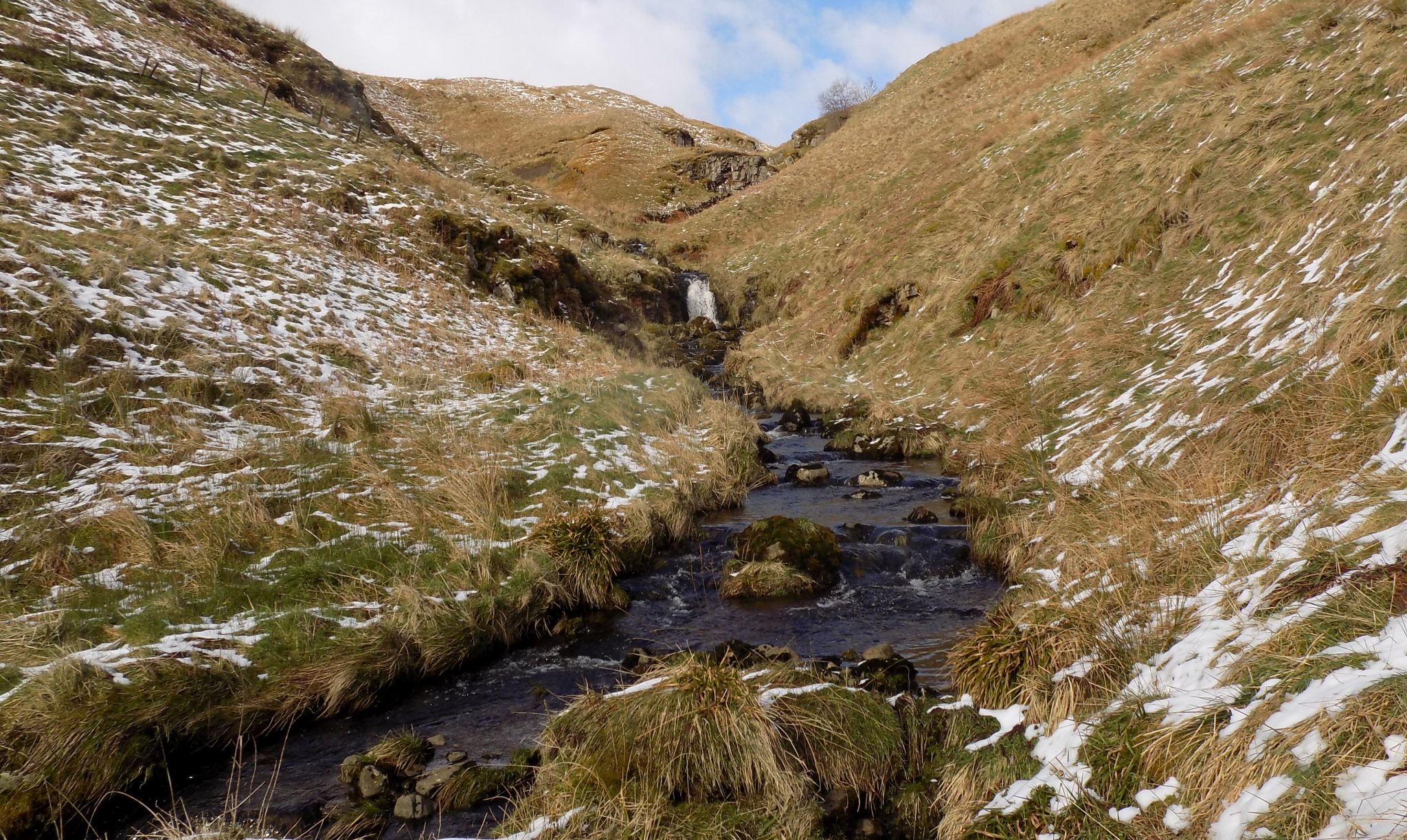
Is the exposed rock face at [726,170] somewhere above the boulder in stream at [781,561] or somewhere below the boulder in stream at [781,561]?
above

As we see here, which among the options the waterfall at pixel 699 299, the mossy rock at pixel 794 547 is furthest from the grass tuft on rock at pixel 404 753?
the waterfall at pixel 699 299

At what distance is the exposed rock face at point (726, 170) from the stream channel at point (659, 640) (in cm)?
4655

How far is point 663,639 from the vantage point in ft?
27.4

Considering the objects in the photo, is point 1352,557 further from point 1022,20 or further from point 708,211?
point 1022,20

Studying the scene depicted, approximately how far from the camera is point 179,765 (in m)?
6.21

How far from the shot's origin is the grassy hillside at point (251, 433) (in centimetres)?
674

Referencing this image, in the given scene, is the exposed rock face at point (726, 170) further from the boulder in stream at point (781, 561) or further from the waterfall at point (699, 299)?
the boulder in stream at point (781, 561)

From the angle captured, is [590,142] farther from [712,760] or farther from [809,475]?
[712,760]

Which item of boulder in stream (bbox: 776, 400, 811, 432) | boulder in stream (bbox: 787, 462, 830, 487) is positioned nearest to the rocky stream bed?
boulder in stream (bbox: 787, 462, 830, 487)

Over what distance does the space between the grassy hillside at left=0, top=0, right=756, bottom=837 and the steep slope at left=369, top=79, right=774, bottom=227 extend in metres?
24.8

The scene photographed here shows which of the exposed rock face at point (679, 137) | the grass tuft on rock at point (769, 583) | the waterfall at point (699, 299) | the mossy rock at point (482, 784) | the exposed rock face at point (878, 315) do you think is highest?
the exposed rock face at point (679, 137)

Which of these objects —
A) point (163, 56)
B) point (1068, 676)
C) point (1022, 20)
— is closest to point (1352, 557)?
point (1068, 676)

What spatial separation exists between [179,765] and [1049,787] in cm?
711

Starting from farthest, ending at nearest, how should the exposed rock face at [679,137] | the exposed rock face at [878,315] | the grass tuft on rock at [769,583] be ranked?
the exposed rock face at [679,137] < the exposed rock face at [878,315] < the grass tuft on rock at [769,583]
